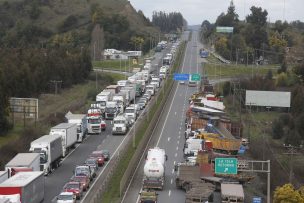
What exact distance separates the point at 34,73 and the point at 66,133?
33096 mm

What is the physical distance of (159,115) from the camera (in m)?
81.9

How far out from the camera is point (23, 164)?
1619 inches

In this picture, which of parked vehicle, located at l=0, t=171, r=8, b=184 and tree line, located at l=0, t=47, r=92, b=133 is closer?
parked vehicle, located at l=0, t=171, r=8, b=184

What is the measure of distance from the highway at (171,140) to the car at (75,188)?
262cm

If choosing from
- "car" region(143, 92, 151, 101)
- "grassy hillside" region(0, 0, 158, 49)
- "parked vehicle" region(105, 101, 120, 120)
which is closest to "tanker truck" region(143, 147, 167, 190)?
"parked vehicle" region(105, 101, 120, 120)

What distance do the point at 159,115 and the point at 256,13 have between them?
121 meters

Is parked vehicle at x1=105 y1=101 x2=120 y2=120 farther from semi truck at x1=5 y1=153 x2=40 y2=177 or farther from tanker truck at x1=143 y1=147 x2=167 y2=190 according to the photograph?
semi truck at x1=5 y1=153 x2=40 y2=177

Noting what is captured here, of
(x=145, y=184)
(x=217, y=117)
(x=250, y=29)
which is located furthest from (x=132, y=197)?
(x=250, y=29)

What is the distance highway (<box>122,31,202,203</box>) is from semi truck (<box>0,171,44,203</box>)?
17.1 feet

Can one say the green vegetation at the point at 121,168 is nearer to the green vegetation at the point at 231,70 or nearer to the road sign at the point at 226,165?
the road sign at the point at 226,165

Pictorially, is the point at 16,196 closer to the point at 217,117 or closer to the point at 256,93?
the point at 217,117

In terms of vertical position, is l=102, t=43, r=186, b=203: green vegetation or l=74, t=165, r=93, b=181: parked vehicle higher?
l=74, t=165, r=93, b=181: parked vehicle

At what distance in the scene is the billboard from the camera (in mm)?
96875

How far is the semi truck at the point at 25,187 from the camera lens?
33.9 metres
